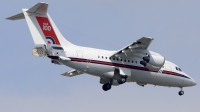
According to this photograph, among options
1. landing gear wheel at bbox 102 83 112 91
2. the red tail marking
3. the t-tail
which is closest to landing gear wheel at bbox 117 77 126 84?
landing gear wheel at bbox 102 83 112 91

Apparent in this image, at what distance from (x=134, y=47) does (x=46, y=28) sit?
6.03 metres

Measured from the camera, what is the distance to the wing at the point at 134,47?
42838mm

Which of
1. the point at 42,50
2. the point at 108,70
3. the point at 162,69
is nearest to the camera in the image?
the point at 42,50

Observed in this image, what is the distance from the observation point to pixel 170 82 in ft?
157

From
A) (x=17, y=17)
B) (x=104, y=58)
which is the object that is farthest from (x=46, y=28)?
(x=104, y=58)

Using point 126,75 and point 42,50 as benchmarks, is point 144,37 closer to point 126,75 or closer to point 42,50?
point 126,75

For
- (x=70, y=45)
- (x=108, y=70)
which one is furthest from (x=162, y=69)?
(x=70, y=45)

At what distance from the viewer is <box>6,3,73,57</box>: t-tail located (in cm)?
4146

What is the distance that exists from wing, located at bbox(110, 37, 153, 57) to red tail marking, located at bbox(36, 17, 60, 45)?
4.45 meters

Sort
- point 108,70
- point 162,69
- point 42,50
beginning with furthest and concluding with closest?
point 162,69 < point 108,70 < point 42,50

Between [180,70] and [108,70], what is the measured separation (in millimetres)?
7016

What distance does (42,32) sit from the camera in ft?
138

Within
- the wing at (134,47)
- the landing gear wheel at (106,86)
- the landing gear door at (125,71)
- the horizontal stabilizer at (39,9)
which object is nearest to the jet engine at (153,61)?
the wing at (134,47)

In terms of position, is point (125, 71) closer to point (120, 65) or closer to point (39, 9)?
point (120, 65)
